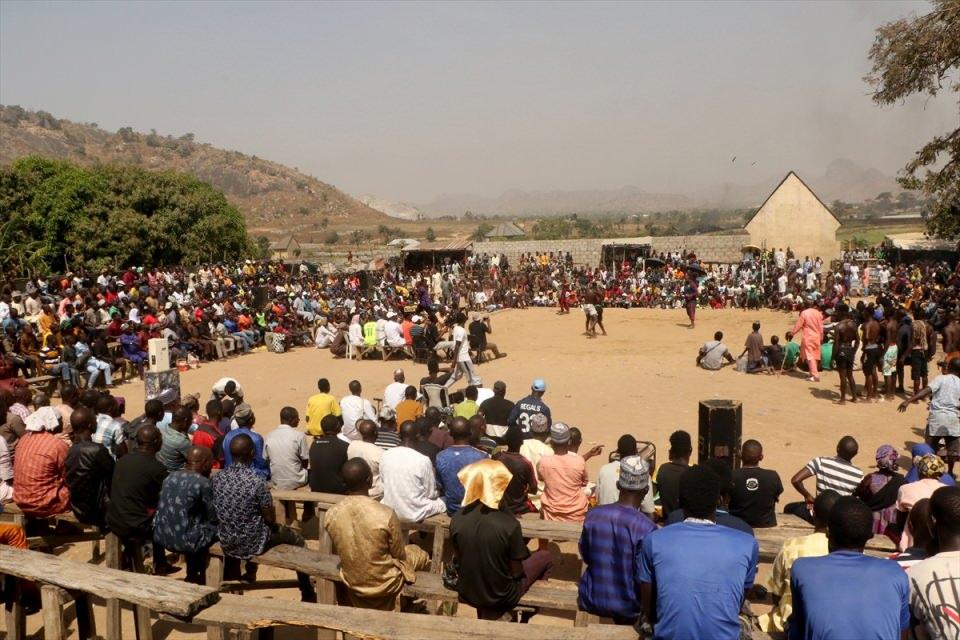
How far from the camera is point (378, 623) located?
418 cm

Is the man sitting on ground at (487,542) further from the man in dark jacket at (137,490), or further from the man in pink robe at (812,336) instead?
the man in pink robe at (812,336)

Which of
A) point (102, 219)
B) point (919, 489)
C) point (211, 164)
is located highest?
point (211, 164)

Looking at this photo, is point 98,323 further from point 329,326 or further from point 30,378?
point 329,326

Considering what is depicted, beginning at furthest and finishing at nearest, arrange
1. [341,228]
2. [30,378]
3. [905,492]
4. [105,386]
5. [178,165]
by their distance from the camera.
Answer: [178,165] < [341,228] < [105,386] < [30,378] < [905,492]

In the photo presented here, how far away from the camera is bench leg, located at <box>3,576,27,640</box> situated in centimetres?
570

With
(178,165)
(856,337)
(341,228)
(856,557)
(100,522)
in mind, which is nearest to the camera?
(856,557)

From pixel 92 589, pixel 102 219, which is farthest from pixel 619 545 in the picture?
pixel 102 219

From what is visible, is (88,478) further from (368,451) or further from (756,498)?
(756,498)

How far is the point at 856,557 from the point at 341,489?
4941 millimetres

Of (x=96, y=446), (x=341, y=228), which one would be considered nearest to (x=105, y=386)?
(x=96, y=446)

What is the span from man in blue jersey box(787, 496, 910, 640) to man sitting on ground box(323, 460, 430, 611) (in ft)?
8.73

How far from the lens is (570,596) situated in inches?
199

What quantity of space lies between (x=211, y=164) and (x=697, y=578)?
365 ft

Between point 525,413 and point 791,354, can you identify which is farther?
point 791,354
